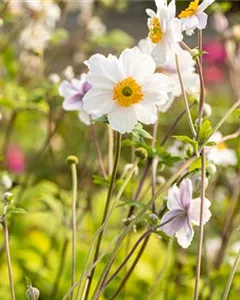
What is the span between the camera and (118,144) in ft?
3.31

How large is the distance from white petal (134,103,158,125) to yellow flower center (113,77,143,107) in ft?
0.04

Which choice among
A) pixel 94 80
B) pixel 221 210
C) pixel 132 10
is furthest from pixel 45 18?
pixel 132 10

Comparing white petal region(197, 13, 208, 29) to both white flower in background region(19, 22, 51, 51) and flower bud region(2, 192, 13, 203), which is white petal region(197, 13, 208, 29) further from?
white flower in background region(19, 22, 51, 51)

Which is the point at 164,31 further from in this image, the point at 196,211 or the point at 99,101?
the point at 196,211

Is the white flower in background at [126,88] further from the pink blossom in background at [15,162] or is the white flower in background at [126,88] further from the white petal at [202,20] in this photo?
the pink blossom in background at [15,162]

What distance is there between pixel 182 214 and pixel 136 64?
0.21 meters

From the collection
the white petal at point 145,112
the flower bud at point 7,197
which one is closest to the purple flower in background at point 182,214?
the white petal at point 145,112

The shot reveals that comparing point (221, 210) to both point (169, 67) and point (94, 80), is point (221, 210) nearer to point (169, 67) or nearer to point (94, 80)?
point (169, 67)

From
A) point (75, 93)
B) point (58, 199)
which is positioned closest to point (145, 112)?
point (75, 93)

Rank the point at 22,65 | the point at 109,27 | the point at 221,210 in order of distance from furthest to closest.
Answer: the point at 109,27, the point at 22,65, the point at 221,210

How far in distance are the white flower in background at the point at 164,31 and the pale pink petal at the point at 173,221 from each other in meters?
0.20

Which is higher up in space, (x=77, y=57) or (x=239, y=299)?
(x=77, y=57)

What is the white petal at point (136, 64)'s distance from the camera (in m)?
0.97

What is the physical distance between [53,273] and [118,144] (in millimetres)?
941
